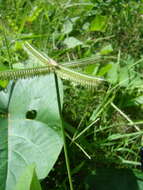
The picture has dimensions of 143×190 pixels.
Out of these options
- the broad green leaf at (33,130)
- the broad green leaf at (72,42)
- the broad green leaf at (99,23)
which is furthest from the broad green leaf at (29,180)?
the broad green leaf at (99,23)

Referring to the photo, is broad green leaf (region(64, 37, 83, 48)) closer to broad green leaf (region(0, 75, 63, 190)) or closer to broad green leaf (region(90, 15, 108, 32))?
broad green leaf (region(90, 15, 108, 32))

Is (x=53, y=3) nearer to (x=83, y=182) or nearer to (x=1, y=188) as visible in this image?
(x=83, y=182)

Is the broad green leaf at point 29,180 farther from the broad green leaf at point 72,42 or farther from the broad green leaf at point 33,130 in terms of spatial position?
the broad green leaf at point 72,42

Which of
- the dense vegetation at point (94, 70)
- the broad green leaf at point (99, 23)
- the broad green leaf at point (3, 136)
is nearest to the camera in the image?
the broad green leaf at point (3, 136)

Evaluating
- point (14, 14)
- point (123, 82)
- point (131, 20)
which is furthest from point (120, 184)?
point (14, 14)

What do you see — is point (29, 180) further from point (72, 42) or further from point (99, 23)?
point (99, 23)

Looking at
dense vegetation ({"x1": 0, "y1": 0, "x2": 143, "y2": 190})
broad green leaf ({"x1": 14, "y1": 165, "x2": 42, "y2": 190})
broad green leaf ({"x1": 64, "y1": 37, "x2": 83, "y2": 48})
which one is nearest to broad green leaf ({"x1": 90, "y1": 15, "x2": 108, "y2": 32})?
dense vegetation ({"x1": 0, "y1": 0, "x2": 143, "y2": 190})
